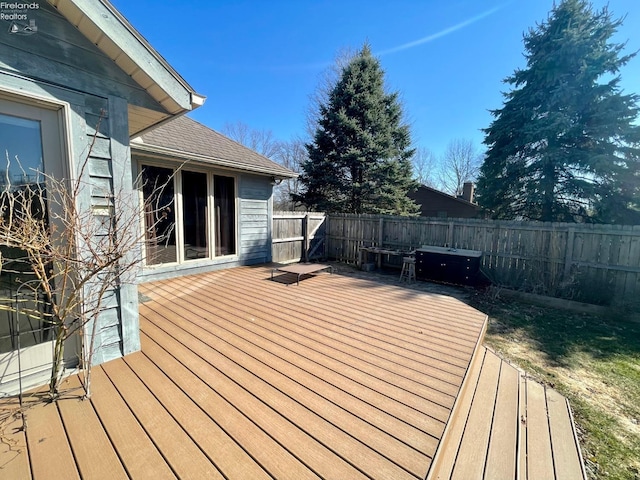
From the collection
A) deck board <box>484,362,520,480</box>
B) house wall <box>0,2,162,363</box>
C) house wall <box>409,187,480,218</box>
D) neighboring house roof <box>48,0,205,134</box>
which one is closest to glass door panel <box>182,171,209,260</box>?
neighboring house roof <box>48,0,205,134</box>

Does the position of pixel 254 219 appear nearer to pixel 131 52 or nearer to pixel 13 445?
pixel 131 52

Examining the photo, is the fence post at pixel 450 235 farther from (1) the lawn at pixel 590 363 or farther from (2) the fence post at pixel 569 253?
(2) the fence post at pixel 569 253

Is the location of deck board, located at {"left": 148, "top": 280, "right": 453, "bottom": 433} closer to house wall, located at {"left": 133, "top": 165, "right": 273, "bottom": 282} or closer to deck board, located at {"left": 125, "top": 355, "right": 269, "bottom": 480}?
deck board, located at {"left": 125, "top": 355, "right": 269, "bottom": 480}

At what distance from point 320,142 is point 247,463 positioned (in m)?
12.6

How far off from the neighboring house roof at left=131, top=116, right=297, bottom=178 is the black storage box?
13.6ft

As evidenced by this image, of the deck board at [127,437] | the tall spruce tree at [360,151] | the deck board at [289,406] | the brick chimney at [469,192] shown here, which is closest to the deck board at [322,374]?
the deck board at [289,406]

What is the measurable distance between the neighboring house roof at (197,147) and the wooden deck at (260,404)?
282 centimetres

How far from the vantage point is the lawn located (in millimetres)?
2095

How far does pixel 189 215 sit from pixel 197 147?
4.73 ft

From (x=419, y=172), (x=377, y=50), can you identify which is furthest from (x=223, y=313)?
(x=419, y=172)

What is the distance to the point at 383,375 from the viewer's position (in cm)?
225

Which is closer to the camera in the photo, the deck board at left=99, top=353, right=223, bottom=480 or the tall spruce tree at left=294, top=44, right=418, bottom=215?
A: the deck board at left=99, top=353, right=223, bottom=480

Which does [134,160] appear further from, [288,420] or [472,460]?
[472,460]

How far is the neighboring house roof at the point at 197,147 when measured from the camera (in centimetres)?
477
